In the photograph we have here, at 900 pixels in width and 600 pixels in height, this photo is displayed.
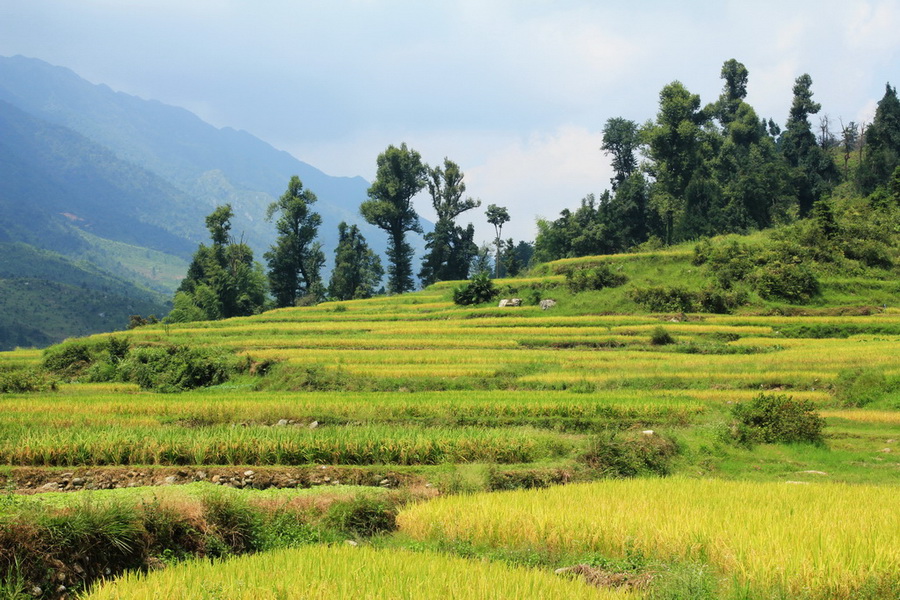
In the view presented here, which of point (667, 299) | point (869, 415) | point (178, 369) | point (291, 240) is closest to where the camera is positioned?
point (869, 415)

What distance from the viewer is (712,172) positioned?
61.5 m

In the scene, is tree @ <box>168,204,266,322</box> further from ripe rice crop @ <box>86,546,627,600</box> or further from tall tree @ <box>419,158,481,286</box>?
ripe rice crop @ <box>86,546,627,600</box>

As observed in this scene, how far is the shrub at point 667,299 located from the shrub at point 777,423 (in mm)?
20109

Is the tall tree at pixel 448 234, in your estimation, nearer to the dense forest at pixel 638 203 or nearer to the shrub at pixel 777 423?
the dense forest at pixel 638 203

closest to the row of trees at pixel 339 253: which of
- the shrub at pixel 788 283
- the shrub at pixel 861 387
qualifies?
→ the shrub at pixel 788 283

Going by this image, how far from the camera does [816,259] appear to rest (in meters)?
36.2

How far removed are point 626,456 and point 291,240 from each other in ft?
180

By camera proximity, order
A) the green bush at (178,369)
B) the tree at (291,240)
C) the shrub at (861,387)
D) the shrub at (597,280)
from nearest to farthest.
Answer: the shrub at (861,387) < the green bush at (178,369) < the shrub at (597,280) < the tree at (291,240)

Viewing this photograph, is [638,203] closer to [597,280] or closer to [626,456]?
[597,280]

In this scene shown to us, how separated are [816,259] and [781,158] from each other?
108 feet

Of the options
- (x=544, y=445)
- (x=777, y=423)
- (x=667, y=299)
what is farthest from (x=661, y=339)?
(x=544, y=445)

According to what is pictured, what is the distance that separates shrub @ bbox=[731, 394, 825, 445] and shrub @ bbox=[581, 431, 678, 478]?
2.62 metres

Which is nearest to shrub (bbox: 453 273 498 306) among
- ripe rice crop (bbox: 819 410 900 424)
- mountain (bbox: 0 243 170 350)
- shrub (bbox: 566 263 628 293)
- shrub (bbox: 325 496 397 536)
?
shrub (bbox: 566 263 628 293)

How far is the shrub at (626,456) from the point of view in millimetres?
12547
